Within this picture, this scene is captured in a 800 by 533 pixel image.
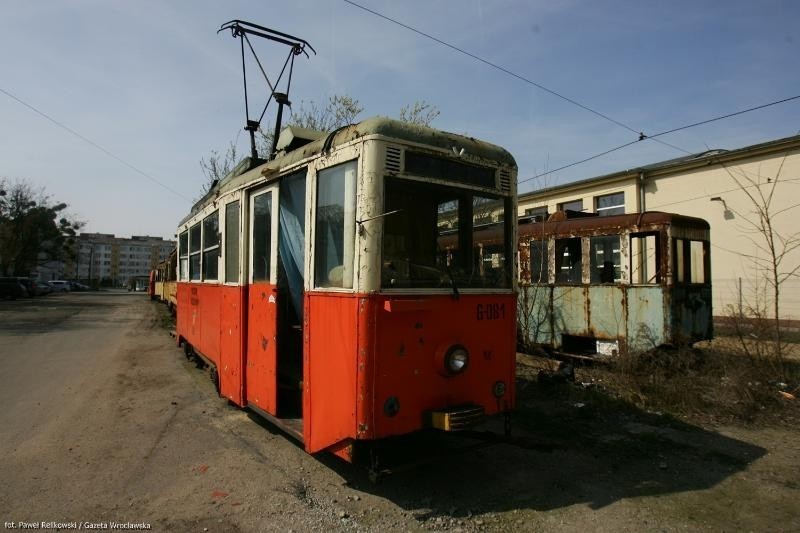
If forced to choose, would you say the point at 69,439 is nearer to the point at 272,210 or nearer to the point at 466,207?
the point at 272,210

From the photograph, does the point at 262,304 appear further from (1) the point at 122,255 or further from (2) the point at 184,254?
(1) the point at 122,255

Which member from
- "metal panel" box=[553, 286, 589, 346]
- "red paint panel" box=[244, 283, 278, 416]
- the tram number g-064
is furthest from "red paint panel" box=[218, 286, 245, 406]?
"metal panel" box=[553, 286, 589, 346]

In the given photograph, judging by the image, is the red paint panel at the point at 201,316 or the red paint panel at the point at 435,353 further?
the red paint panel at the point at 201,316

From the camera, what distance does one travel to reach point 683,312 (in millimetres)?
8172

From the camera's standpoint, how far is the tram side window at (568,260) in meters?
9.41

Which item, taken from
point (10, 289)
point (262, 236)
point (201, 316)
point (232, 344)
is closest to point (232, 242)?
point (262, 236)

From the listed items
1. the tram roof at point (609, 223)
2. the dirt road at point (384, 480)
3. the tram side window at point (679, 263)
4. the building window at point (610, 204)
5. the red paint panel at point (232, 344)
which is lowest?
the dirt road at point (384, 480)

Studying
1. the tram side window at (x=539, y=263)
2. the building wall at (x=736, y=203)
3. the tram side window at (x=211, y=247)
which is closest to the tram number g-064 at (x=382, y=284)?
the tram side window at (x=211, y=247)

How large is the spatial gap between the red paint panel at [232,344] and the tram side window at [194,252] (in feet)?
6.56

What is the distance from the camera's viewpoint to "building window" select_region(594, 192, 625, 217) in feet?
63.3

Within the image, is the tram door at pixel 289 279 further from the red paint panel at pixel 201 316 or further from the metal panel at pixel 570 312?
the metal panel at pixel 570 312

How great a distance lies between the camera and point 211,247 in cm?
696

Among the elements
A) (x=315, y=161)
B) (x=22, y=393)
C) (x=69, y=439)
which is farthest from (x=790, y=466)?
(x=22, y=393)

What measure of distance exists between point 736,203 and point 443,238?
15.4 metres
